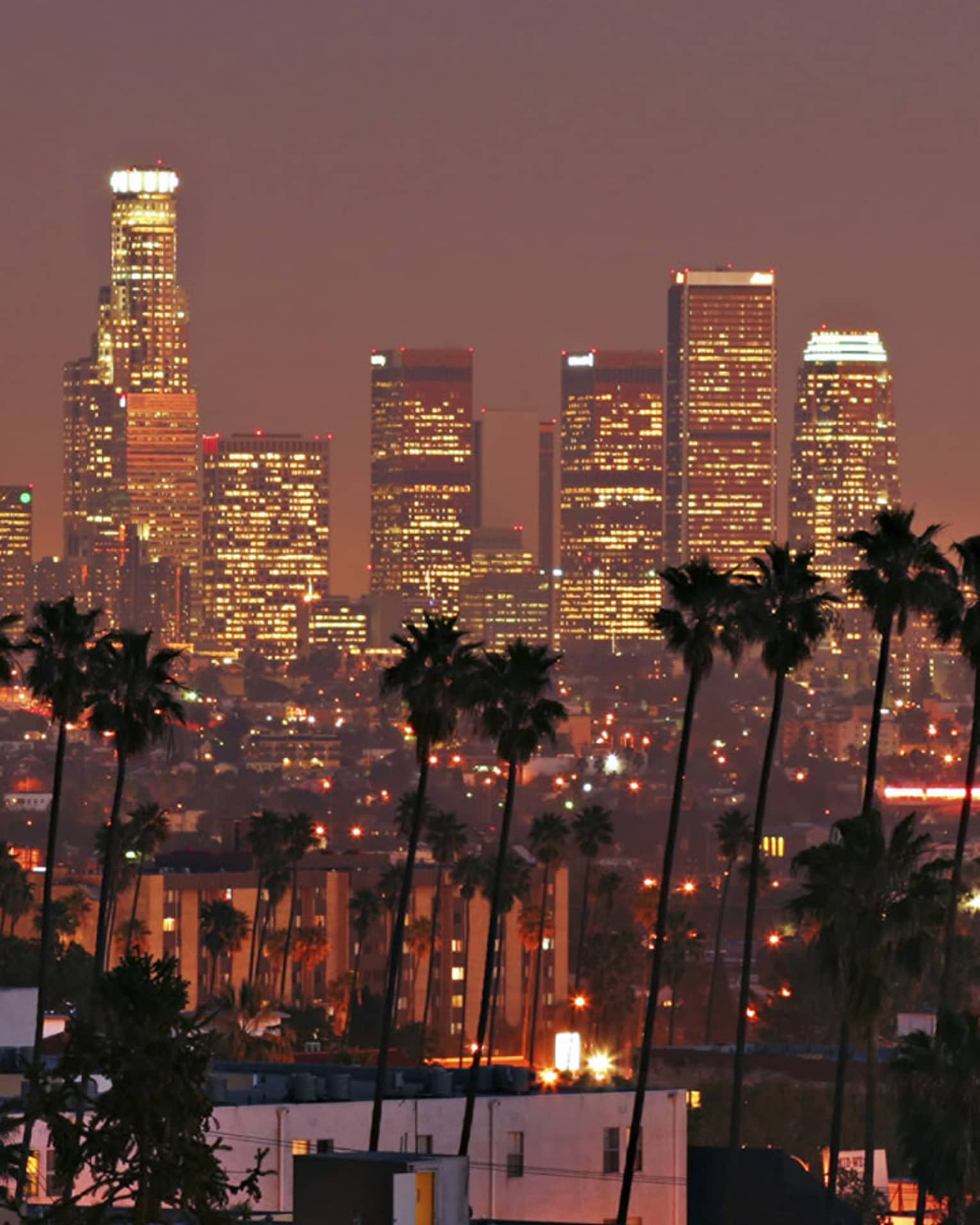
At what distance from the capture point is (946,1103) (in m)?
86.1

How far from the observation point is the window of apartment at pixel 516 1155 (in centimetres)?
8606

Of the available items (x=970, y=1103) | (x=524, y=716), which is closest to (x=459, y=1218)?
(x=970, y=1103)

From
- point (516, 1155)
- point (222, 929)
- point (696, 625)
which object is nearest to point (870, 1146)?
point (516, 1155)

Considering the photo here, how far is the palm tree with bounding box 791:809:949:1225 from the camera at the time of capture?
82.4 metres

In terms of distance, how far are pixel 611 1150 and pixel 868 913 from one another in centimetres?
981

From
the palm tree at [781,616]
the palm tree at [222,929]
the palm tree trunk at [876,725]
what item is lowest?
the palm tree at [222,929]

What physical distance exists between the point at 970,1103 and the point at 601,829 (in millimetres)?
101462

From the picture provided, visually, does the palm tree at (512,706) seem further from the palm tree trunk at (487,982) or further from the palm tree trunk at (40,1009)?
the palm tree trunk at (40,1009)

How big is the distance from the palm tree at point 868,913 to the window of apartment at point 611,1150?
755 centimetres

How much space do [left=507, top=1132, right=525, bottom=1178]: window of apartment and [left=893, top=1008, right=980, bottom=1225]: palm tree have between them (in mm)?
9073

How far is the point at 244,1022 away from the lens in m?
135

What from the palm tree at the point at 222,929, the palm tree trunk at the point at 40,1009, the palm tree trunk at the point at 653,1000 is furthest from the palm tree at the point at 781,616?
the palm tree at the point at 222,929

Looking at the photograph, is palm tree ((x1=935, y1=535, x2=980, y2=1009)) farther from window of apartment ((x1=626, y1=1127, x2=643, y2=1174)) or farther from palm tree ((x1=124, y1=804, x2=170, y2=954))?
palm tree ((x1=124, y1=804, x2=170, y2=954))

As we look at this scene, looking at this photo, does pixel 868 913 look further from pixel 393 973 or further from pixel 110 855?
pixel 110 855
